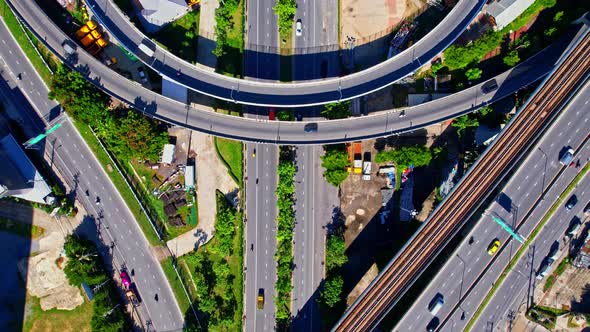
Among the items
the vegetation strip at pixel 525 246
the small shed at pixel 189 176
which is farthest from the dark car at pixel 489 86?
the small shed at pixel 189 176

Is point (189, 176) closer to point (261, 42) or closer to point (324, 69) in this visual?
point (261, 42)

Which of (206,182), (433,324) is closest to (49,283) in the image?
(206,182)

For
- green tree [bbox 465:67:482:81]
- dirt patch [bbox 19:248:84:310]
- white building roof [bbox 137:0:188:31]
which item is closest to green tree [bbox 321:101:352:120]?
green tree [bbox 465:67:482:81]

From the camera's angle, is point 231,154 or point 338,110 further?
point 231,154

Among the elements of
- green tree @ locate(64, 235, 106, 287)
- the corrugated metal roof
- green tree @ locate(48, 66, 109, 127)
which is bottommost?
green tree @ locate(64, 235, 106, 287)

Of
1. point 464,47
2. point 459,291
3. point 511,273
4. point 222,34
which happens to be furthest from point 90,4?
point 511,273

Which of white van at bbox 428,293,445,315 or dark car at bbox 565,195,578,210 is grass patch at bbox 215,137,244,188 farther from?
dark car at bbox 565,195,578,210
